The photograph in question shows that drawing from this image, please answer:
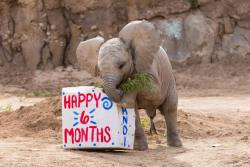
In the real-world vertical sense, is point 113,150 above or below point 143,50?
below

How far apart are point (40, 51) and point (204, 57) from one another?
17.7 ft

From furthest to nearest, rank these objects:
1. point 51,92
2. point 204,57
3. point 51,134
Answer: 1. point 204,57
2. point 51,92
3. point 51,134

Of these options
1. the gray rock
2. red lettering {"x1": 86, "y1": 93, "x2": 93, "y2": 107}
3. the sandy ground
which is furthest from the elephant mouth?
the gray rock

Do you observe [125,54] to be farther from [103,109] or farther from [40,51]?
[40,51]

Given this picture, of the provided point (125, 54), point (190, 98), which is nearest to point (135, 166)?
point (125, 54)

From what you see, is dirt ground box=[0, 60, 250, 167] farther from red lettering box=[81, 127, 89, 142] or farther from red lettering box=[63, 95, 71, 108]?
red lettering box=[63, 95, 71, 108]

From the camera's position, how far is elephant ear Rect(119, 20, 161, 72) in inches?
434

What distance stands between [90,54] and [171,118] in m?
1.71

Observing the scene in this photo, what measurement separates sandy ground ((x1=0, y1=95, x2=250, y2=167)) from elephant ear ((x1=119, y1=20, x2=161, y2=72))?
4.16 feet

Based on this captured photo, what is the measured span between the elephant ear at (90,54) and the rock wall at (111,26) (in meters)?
14.0

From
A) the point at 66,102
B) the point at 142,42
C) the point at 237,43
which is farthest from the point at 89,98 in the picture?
the point at 237,43

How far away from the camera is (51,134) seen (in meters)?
12.6

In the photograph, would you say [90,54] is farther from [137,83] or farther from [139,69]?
[137,83]

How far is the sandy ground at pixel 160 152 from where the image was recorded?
9242mm
